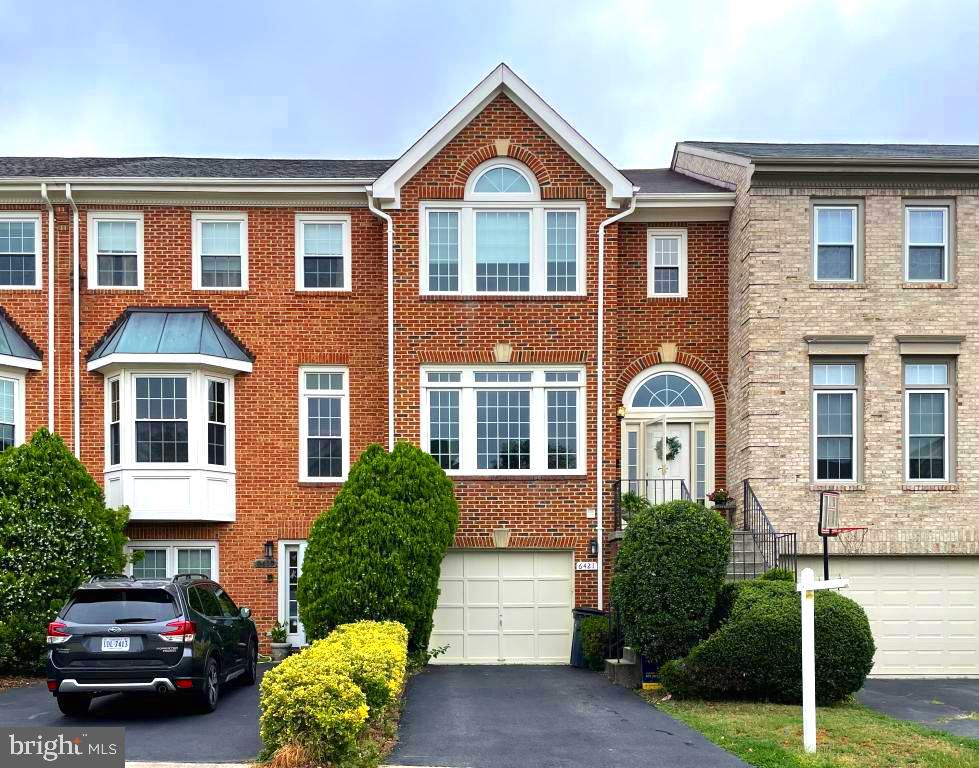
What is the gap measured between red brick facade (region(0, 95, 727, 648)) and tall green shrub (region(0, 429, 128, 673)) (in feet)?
6.39

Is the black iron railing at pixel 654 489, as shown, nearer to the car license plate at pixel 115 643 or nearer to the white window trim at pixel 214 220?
the white window trim at pixel 214 220

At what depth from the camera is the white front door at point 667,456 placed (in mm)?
20328

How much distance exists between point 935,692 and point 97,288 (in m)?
14.9

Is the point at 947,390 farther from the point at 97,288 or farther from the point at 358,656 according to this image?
the point at 97,288

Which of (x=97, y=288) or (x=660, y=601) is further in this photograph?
(x=97, y=288)

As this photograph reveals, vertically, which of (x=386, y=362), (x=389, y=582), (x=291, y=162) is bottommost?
(x=389, y=582)

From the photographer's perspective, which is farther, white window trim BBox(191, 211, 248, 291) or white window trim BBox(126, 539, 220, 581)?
white window trim BBox(191, 211, 248, 291)

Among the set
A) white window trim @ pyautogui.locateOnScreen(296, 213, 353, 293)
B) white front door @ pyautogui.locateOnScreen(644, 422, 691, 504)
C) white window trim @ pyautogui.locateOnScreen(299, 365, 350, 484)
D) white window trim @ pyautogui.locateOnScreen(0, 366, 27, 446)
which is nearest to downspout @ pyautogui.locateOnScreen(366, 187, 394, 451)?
white window trim @ pyautogui.locateOnScreen(296, 213, 353, 293)

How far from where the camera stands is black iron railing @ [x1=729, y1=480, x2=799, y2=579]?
1775 centimetres

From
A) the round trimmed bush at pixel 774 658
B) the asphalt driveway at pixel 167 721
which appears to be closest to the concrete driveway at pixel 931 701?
the round trimmed bush at pixel 774 658

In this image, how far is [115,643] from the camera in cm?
1246

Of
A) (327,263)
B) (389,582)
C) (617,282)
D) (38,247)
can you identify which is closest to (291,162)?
(327,263)

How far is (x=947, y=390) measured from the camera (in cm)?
1928

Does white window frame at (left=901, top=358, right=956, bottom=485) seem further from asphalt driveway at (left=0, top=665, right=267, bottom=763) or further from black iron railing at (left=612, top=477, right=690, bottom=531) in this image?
asphalt driveway at (left=0, top=665, right=267, bottom=763)
